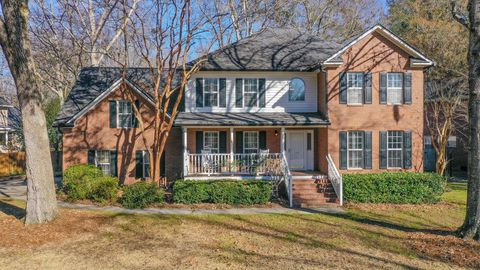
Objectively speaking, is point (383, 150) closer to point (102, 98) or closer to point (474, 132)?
point (474, 132)

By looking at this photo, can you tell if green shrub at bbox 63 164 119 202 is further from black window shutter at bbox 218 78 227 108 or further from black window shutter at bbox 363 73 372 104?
black window shutter at bbox 363 73 372 104

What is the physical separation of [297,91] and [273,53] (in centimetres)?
258

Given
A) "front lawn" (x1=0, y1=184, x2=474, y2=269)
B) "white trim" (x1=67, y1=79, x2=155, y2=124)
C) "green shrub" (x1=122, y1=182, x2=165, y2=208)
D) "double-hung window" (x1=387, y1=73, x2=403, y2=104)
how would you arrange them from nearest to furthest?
"front lawn" (x1=0, y1=184, x2=474, y2=269)
"green shrub" (x1=122, y1=182, x2=165, y2=208)
"double-hung window" (x1=387, y1=73, x2=403, y2=104)
"white trim" (x1=67, y1=79, x2=155, y2=124)

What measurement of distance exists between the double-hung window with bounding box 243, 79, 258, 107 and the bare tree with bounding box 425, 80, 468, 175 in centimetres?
1090

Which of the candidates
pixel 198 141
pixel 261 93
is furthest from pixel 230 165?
pixel 261 93

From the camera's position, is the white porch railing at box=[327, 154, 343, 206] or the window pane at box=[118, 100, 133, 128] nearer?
the white porch railing at box=[327, 154, 343, 206]

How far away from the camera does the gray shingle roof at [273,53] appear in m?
18.0

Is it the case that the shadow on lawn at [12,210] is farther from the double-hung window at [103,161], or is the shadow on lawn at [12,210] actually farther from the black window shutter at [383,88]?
the black window shutter at [383,88]

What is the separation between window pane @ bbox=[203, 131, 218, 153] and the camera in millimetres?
18517

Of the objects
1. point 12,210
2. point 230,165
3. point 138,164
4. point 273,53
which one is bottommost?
point 12,210

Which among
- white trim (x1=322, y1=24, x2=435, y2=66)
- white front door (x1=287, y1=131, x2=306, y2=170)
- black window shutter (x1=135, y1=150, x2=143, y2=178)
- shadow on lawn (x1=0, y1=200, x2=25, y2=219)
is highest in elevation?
white trim (x1=322, y1=24, x2=435, y2=66)

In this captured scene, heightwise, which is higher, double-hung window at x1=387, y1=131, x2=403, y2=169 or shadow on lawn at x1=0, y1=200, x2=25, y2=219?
double-hung window at x1=387, y1=131, x2=403, y2=169

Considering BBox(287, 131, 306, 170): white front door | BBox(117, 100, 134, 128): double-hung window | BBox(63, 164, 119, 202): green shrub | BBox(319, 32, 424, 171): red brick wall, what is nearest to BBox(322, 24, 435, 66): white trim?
BBox(319, 32, 424, 171): red brick wall

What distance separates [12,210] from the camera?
44.1 ft
